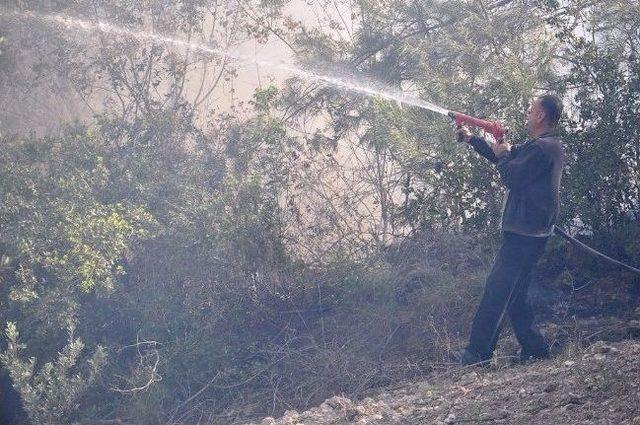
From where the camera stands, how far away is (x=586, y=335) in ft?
21.2

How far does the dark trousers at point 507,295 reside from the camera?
6.00 meters

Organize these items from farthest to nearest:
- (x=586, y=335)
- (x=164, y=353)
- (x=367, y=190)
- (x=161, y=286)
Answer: (x=367, y=190) → (x=161, y=286) → (x=164, y=353) → (x=586, y=335)

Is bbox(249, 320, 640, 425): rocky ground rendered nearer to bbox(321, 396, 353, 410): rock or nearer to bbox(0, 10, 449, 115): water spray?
bbox(321, 396, 353, 410): rock

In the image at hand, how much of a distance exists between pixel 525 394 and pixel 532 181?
1.79 meters

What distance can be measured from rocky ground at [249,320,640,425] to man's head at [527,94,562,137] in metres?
1.61

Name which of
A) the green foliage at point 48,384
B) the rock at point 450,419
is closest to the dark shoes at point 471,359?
the rock at point 450,419

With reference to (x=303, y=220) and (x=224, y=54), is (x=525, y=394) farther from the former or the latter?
(x=224, y=54)

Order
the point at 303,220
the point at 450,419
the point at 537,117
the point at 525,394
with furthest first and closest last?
the point at 303,220 → the point at 537,117 → the point at 525,394 → the point at 450,419

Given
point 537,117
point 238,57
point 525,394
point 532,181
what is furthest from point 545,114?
point 238,57

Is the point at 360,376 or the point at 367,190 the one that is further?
the point at 367,190

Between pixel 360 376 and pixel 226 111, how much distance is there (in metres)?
3.94

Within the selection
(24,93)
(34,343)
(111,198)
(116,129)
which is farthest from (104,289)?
(24,93)

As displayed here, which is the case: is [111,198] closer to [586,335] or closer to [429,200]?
[429,200]

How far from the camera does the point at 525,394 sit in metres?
4.69
